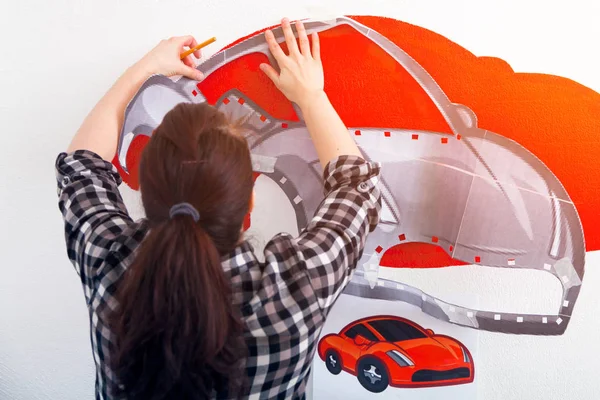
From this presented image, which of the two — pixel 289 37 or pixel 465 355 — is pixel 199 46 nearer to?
pixel 289 37

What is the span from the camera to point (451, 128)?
32.0 inches

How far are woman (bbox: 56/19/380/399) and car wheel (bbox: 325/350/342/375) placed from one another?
0.81ft

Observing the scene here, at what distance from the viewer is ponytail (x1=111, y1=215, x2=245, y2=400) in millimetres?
562

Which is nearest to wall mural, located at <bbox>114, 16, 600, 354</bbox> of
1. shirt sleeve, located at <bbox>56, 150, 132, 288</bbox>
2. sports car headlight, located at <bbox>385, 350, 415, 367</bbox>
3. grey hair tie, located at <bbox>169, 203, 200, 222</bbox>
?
sports car headlight, located at <bbox>385, 350, 415, 367</bbox>

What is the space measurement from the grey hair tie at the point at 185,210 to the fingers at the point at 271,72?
14.8 inches

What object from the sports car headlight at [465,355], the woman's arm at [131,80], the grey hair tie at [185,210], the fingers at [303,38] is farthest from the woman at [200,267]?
the sports car headlight at [465,355]

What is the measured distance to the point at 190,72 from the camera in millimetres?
896

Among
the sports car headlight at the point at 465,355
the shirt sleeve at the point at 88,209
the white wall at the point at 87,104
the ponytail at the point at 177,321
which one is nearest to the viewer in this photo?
the ponytail at the point at 177,321

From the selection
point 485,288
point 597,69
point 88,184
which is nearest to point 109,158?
point 88,184

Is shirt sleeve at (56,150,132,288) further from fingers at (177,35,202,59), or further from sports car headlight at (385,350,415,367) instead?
sports car headlight at (385,350,415,367)

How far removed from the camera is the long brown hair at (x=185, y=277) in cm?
56

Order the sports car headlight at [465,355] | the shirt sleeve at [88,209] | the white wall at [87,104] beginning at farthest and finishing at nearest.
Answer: the sports car headlight at [465,355] < the white wall at [87,104] < the shirt sleeve at [88,209]

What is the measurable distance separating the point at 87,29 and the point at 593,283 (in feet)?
3.43

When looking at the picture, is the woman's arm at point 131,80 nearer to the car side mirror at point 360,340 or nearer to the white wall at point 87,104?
the white wall at point 87,104
